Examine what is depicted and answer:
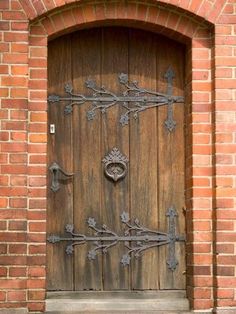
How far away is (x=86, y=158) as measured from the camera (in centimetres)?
628

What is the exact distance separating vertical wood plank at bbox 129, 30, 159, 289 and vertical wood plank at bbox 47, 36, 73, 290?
494 millimetres

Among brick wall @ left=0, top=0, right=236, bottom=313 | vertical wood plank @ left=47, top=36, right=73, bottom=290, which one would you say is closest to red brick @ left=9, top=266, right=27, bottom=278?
brick wall @ left=0, top=0, right=236, bottom=313

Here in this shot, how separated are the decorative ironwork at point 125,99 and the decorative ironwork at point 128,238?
0.80m

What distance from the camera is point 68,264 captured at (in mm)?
6191

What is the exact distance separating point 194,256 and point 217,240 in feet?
0.73

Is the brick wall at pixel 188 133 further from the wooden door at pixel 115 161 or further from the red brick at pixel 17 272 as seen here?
the wooden door at pixel 115 161

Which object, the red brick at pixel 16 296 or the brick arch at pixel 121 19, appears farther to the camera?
the brick arch at pixel 121 19

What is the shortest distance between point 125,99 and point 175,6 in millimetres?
823

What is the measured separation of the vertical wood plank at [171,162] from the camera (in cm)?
625

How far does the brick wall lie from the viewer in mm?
5926

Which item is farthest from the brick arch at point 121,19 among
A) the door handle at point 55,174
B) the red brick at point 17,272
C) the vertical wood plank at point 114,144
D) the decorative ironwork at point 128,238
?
the red brick at point 17,272

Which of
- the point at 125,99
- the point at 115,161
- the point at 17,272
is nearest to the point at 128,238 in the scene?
the point at 115,161

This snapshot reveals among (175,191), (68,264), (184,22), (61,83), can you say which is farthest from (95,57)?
(68,264)

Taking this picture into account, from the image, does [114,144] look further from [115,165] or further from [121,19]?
[121,19]
